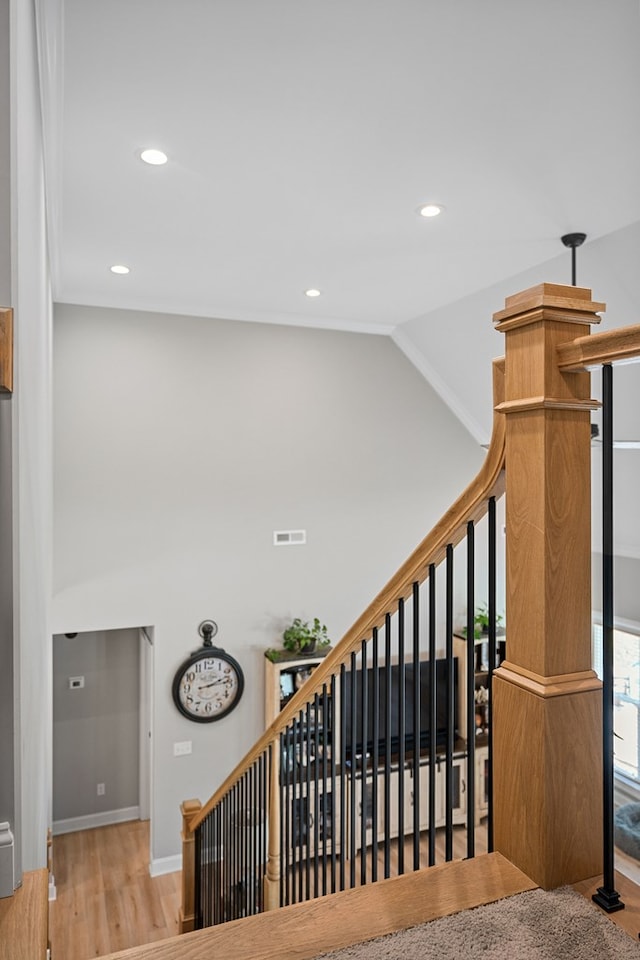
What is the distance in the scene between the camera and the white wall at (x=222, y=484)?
16.6 feet

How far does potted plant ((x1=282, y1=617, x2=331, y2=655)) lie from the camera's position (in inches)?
219

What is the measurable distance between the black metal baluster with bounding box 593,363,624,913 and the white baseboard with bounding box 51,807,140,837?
627 cm

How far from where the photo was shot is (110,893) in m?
5.23

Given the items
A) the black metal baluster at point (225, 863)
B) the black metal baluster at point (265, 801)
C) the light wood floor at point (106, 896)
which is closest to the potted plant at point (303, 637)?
the light wood floor at point (106, 896)

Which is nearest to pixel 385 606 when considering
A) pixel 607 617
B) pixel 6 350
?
pixel 607 617

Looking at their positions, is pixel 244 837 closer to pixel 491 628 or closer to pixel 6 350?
pixel 491 628

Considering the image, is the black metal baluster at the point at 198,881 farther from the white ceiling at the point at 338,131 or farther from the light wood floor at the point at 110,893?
the white ceiling at the point at 338,131

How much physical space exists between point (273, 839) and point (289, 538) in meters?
3.23

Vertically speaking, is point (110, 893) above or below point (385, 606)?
below

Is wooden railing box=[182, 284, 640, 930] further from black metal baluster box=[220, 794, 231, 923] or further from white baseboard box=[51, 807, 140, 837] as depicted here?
white baseboard box=[51, 807, 140, 837]

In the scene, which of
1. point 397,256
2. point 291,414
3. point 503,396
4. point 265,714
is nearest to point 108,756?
point 265,714

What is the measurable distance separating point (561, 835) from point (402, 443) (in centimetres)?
511

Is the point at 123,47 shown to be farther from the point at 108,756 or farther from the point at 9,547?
the point at 108,756

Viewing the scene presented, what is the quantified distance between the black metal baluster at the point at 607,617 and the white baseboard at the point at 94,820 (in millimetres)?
6274
